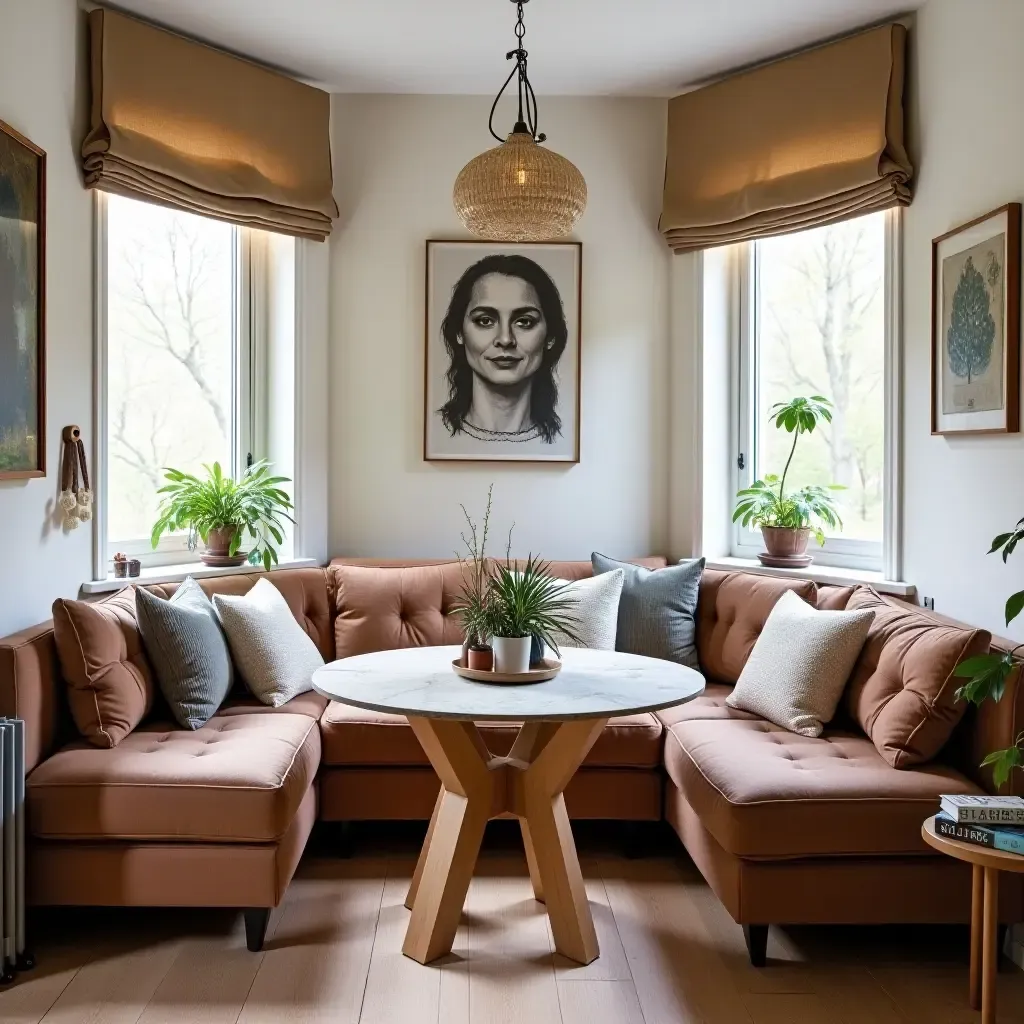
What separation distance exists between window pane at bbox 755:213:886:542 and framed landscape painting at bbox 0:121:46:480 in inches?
106

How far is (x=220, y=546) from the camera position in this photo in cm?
390

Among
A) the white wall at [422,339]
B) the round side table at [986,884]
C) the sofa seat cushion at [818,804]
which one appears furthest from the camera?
the white wall at [422,339]

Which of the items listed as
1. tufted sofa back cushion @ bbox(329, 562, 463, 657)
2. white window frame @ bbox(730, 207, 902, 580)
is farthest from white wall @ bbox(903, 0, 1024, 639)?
tufted sofa back cushion @ bbox(329, 562, 463, 657)

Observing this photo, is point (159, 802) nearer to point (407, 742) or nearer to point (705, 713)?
point (407, 742)

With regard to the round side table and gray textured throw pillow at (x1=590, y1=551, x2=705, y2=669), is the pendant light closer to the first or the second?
gray textured throw pillow at (x1=590, y1=551, x2=705, y2=669)

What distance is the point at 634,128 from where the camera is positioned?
14.4 ft

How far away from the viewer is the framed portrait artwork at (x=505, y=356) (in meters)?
4.36

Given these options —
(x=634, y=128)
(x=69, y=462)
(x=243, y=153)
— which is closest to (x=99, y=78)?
(x=243, y=153)

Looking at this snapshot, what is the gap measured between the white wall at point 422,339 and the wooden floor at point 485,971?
1.67 m

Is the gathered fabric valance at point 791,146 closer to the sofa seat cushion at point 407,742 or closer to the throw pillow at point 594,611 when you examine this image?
the throw pillow at point 594,611

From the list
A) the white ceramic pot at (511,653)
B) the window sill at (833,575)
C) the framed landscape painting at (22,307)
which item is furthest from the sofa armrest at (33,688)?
the window sill at (833,575)

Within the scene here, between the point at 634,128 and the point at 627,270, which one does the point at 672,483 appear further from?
the point at 634,128

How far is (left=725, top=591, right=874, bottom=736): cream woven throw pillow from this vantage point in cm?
312

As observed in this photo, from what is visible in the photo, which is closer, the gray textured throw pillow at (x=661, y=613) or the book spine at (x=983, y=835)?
the book spine at (x=983, y=835)
